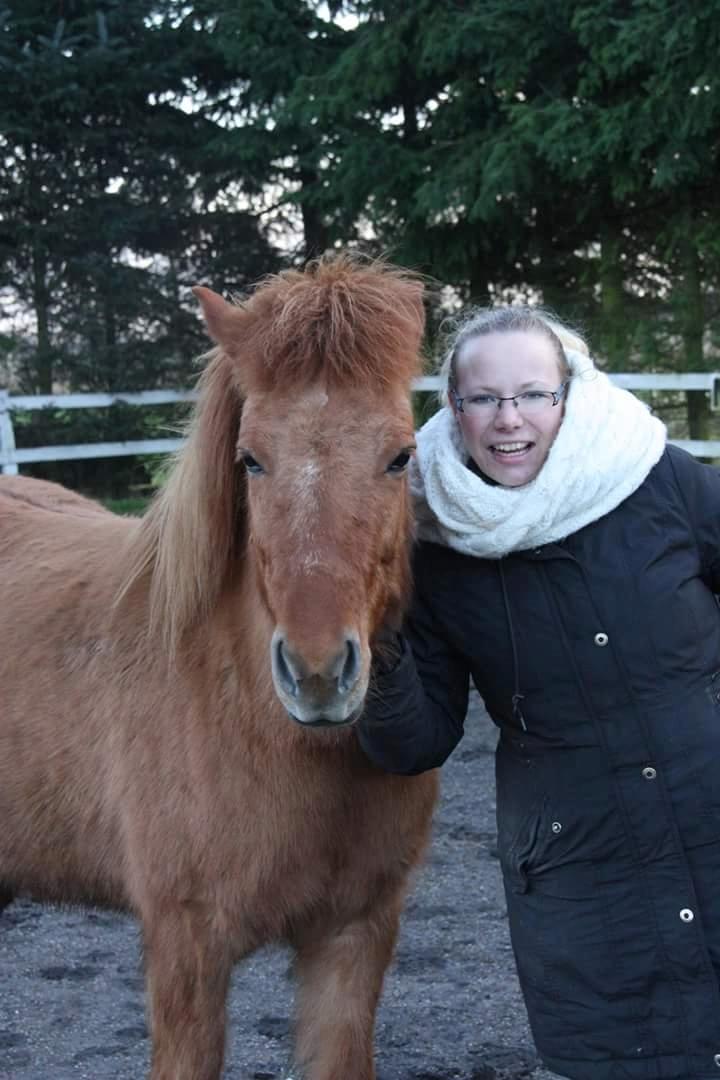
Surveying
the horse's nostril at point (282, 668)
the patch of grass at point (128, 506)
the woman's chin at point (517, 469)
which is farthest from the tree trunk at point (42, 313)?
the horse's nostril at point (282, 668)

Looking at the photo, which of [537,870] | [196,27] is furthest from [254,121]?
[537,870]

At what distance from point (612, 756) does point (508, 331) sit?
2.72 feet

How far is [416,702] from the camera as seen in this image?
7.33 feet

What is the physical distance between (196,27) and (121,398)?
13.0 feet

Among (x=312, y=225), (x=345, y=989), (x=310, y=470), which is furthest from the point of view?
(x=312, y=225)

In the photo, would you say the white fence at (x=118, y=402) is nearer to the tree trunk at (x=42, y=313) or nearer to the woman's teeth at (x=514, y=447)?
the tree trunk at (x=42, y=313)

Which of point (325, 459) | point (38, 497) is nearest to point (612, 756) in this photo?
point (325, 459)

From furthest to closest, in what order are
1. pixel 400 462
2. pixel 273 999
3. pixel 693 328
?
pixel 693 328, pixel 273 999, pixel 400 462

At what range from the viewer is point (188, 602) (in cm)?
259

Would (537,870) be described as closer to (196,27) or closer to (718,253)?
(718,253)

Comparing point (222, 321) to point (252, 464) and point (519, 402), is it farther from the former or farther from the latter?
point (519, 402)

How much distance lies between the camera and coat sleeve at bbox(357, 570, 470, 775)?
2.20m

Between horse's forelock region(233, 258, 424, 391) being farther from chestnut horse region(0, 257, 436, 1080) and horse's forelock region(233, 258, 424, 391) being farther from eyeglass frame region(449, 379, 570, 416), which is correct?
eyeglass frame region(449, 379, 570, 416)

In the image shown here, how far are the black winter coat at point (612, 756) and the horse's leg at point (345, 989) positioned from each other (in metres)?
0.44
